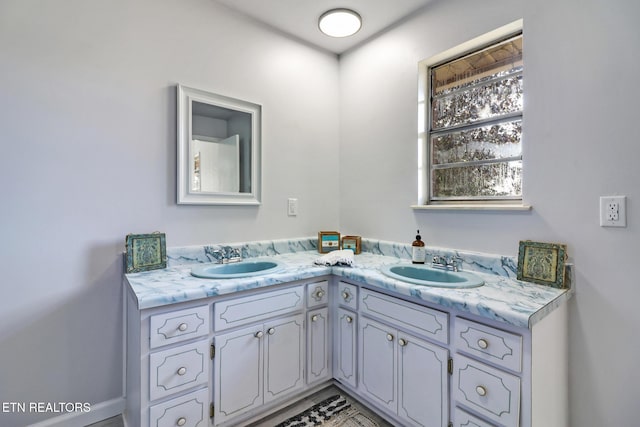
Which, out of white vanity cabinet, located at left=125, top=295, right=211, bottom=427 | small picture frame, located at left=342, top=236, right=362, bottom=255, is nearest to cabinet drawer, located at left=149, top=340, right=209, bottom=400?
white vanity cabinet, located at left=125, top=295, right=211, bottom=427

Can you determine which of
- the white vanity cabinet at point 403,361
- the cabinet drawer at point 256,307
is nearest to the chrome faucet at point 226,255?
the cabinet drawer at point 256,307

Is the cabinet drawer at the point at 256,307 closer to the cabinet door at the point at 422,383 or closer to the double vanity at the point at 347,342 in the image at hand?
the double vanity at the point at 347,342

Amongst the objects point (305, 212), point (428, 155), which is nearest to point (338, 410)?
point (305, 212)

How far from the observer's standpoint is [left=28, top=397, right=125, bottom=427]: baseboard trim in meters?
1.43

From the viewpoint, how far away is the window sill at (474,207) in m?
1.48

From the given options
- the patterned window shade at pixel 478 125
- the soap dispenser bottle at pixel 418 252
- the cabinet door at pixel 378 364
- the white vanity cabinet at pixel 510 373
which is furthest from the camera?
the soap dispenser bottle at pixel 418 252

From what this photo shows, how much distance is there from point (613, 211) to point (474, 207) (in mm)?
548

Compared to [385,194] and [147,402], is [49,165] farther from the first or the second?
[385,194]

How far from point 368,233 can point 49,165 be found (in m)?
1.93

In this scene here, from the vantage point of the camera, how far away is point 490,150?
1681mm

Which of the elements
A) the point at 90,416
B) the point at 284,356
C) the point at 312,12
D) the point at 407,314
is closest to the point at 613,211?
the point at 407,314

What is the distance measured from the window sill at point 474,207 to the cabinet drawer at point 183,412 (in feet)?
5.12

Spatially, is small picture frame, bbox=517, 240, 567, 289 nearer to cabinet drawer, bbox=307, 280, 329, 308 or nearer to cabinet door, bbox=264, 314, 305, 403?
cabinet drawer, bbox=307, 280, 329, 308

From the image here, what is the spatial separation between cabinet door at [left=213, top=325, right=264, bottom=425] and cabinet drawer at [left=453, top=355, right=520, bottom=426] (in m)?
0.93
